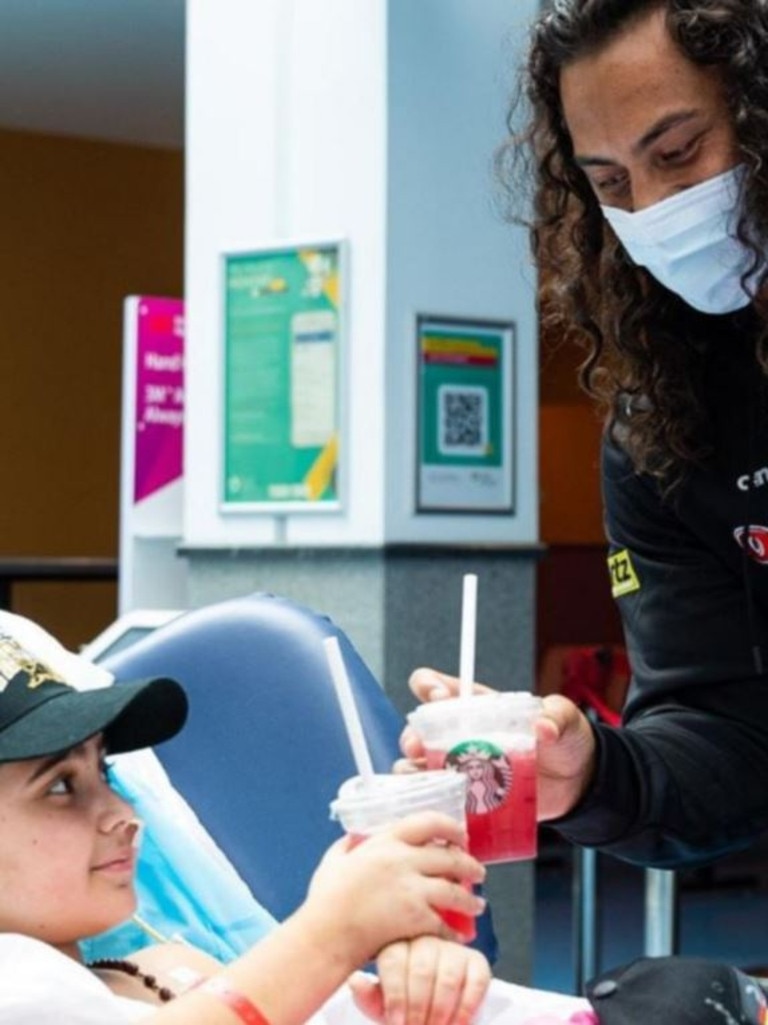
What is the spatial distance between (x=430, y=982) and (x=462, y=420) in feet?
11.9

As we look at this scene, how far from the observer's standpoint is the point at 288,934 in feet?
5.08

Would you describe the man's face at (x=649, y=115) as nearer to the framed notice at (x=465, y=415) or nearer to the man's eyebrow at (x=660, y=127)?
the man's eyebrow at (x=660, y=127)

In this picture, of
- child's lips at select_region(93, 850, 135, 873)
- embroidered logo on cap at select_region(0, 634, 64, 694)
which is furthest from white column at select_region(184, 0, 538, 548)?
child's lips at select_region(93, 850, 135, 873)

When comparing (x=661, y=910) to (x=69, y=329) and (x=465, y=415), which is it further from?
(x=69, y=329)

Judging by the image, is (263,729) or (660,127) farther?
(263,729)

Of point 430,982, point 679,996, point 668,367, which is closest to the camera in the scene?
point 430,982

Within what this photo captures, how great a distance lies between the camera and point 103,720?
1.78 m

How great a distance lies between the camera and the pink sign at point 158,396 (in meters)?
5.43

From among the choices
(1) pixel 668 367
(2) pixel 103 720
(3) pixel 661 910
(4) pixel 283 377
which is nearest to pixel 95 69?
(4) pixel 283 377

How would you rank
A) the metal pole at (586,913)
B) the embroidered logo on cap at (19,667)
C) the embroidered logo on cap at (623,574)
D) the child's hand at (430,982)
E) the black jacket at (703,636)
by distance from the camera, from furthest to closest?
the metal pole at (586,913) → the embroidered logo on cap at (623,574) → the black jacket at (703,636) → the embroidered logo on cap at (19,667) → the child's hand at (430,982)

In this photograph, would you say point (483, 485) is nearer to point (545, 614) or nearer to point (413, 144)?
point (413, 144)

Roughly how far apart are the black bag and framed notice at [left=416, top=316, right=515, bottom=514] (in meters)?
3.33

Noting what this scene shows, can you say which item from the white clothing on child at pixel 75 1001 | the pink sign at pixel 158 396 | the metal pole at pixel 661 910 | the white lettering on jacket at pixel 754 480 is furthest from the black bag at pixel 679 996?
the pink sign at pixel 158 396

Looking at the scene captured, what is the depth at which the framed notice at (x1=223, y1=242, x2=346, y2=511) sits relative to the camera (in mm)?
5031
